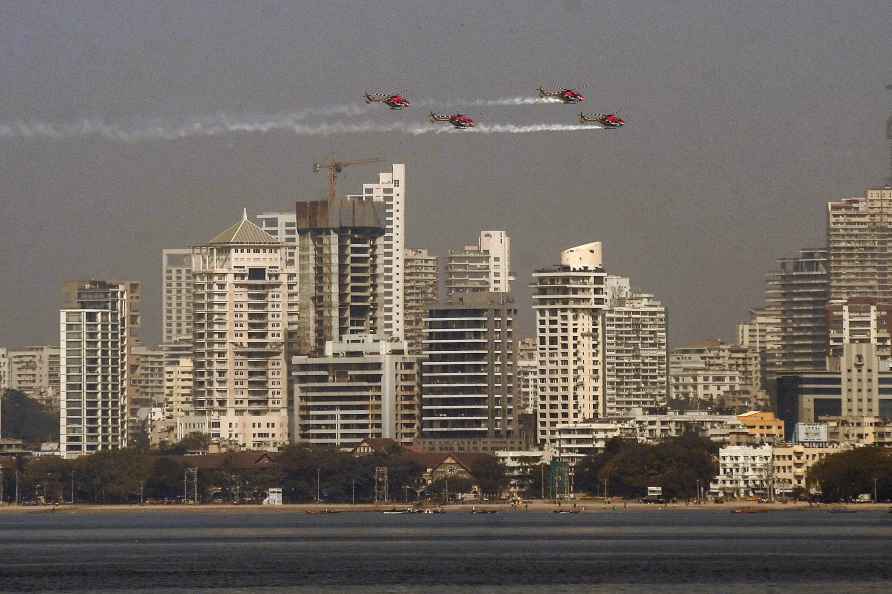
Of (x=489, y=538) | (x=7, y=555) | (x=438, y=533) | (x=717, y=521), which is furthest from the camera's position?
(x=717, y=521)

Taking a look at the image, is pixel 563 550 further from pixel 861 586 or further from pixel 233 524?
pixel 233 524

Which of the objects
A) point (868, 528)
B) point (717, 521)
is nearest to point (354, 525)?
point (717, 521)

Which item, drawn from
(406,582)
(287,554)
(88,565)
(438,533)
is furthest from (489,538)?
(406,582)

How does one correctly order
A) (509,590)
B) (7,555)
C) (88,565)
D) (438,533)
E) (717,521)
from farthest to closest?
(717,521) → (438,533) → (7,555) → (88,565) → (509,590)

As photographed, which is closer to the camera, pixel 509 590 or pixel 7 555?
pixel 509 590

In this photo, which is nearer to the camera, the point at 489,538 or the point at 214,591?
the point at 214,591

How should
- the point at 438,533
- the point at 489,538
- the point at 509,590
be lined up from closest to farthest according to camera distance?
the point at 509,590, the point at 489,538, the point at 438,533

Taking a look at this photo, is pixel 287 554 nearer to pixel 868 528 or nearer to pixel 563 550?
pixel 563 550

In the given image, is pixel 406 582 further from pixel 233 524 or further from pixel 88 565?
pixel 233 524

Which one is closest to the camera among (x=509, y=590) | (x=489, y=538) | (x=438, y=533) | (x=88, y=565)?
(x=509, y=590)
